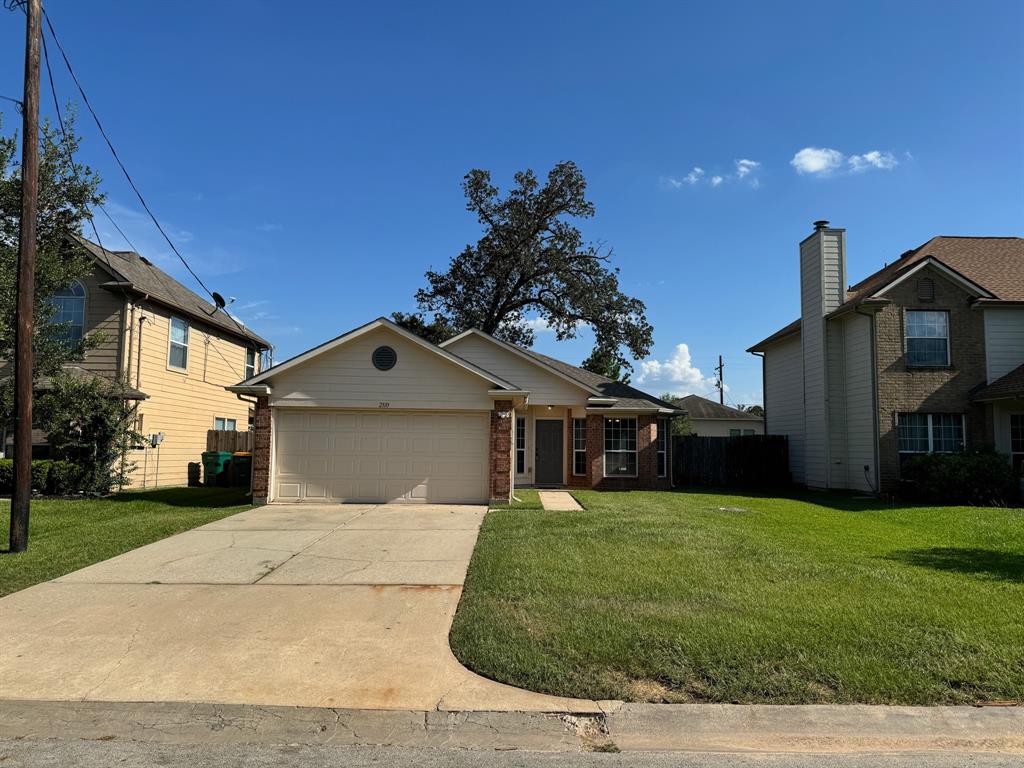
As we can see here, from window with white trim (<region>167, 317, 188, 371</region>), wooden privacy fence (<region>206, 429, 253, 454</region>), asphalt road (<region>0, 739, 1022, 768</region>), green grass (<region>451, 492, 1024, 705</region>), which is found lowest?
asphalt road (<region>0, 739, 1022, 768</region>)

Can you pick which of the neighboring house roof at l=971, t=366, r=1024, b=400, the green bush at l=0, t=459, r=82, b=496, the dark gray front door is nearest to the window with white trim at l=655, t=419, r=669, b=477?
the dark gray front door

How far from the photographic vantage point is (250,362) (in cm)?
2552

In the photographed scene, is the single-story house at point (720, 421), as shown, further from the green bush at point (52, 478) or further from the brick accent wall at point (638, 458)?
the green bush at point (52, 478)

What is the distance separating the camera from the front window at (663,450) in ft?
70.3

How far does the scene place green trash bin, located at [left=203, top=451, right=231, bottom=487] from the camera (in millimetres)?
20359

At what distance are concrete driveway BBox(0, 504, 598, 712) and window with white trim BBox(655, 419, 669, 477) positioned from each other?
1266 centimetres

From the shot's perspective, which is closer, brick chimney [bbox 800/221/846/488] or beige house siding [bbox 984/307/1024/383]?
beige house siding [bbox 984/307/1024/383]

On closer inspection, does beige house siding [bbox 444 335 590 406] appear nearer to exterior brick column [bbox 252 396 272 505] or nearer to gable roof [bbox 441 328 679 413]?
gable roof [bbox 441 328 679 413]

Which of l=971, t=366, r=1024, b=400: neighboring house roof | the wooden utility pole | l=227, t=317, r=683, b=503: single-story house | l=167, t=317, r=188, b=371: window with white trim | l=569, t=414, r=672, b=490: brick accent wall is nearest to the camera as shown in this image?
the wooden utility pole

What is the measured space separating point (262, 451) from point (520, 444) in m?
8.31

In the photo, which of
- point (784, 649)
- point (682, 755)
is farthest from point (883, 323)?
point (682, 755)

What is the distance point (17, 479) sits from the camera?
9.26 meters

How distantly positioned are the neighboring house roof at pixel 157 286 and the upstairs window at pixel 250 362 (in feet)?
1.38

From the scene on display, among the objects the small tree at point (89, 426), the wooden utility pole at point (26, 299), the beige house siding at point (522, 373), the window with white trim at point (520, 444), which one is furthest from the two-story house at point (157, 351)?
the window with white trim at point (520, 444)
